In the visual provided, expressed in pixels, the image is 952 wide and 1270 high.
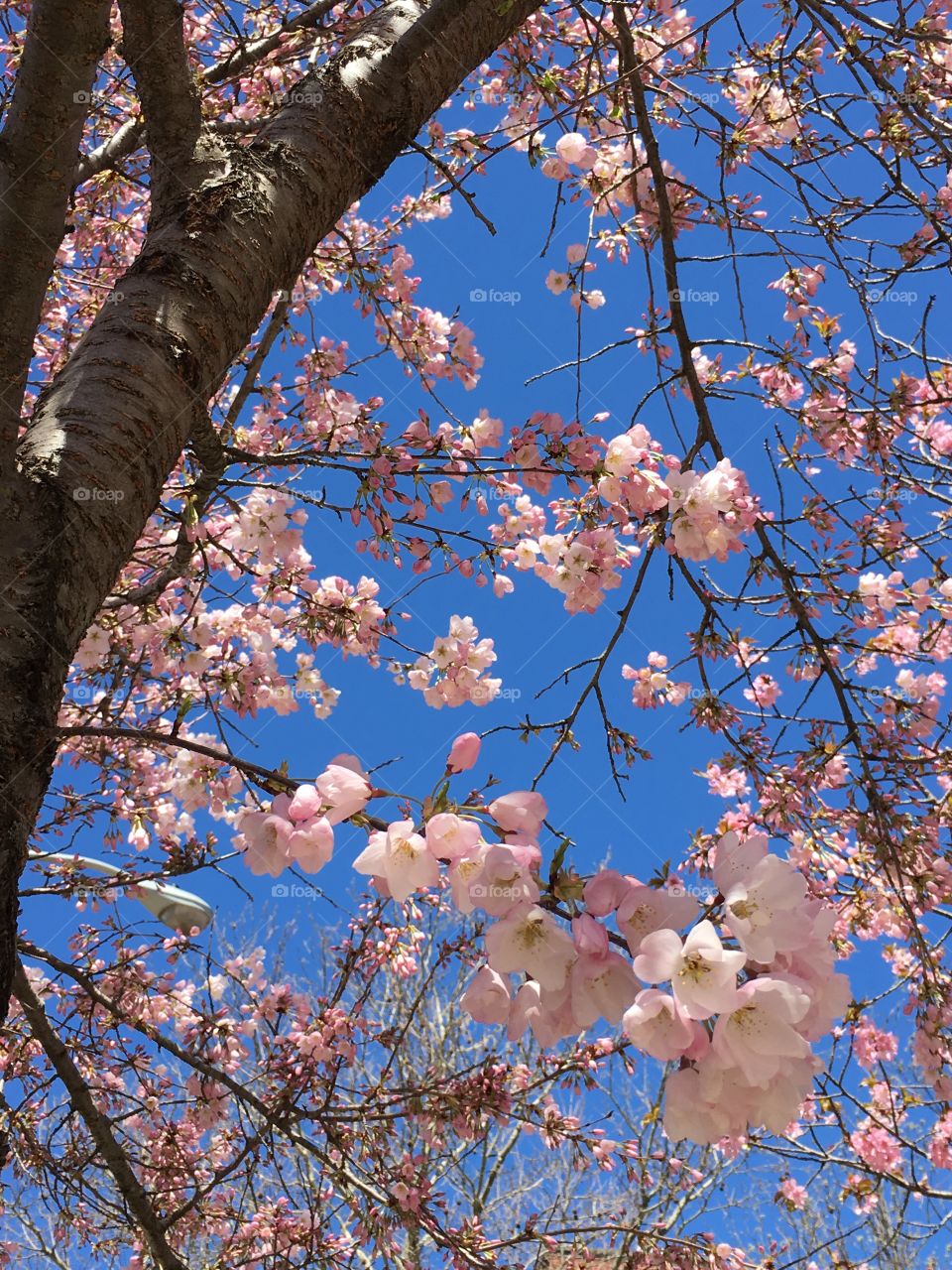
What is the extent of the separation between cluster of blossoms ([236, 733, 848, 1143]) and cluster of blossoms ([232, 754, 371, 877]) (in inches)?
3.2

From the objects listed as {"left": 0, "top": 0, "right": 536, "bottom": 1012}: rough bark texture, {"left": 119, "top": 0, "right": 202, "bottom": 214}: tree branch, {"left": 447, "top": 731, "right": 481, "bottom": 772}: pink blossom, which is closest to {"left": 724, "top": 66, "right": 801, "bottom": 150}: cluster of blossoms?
{"left": 0, "top": 0, "right": 536, "bottom": 1012}: rough bark texture

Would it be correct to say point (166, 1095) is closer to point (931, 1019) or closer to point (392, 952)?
point (392, 952)

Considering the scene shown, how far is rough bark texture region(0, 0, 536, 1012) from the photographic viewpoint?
1047 millimetres

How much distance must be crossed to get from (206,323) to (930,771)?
2910 mm

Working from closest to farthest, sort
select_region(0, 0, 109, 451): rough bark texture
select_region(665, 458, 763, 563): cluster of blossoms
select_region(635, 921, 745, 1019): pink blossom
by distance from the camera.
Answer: select_region(635, 921, 745, 1019): pink blossom
select_region(0, 0, 109, 451): rough bark texture
select_region(665, 458, 763, 563): cluster of blossoms

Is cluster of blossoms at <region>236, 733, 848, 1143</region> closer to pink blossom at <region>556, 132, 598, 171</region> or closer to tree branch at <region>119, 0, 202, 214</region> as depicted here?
tree branch at <region>119, 0, 202, 214</region>

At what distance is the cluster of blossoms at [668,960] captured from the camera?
0.88m

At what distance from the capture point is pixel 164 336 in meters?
1.34

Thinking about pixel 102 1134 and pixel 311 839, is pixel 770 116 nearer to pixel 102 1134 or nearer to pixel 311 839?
pixel 311 839

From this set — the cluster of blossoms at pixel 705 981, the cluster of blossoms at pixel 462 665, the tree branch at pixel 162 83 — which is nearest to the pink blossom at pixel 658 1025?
the cluster of blossoms at pixel 705 981

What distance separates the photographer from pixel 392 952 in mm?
3949

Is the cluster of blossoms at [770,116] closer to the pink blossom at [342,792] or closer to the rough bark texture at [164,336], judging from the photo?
the rough bark texture at [164,336]

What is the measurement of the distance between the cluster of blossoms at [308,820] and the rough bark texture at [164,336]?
0.29 metres

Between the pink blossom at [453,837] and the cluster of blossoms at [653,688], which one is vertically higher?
the cluster of blossoms at [653,688]
